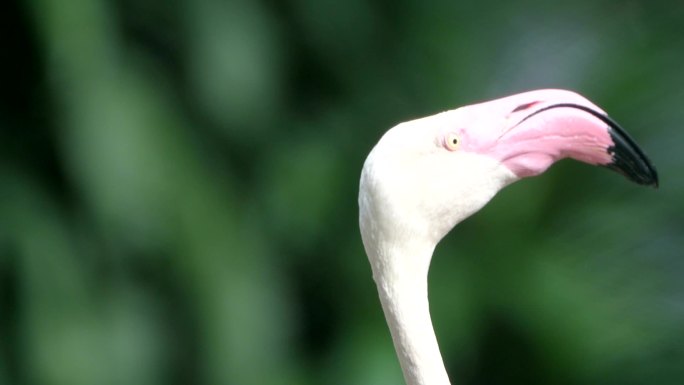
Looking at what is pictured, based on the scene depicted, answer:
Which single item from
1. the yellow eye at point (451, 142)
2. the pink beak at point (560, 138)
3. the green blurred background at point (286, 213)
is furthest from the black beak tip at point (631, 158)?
the green blurred background at point (286, 213)

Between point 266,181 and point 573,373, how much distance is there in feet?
1.69

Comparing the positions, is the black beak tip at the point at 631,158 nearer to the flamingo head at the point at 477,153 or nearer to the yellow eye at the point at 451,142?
the flamingo head at the point at 477,153

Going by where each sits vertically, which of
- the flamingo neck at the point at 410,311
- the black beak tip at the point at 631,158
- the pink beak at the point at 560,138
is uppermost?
the pink beak at the point at 560,138

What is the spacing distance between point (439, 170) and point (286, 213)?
3.03 ft

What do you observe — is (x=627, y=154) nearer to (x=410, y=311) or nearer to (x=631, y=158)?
(x=631, y=158)

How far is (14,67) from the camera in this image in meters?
1.65

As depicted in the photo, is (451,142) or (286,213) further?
(286,213)

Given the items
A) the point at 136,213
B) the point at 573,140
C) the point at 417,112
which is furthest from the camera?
the point at 417,112

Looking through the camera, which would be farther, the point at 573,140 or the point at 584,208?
the point at 584,208

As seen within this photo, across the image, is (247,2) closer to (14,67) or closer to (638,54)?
(14,67)

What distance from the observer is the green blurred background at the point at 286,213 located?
1617 mm

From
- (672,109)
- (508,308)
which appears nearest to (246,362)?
(508,308)

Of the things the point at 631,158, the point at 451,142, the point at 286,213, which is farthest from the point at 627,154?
the point at 286,213

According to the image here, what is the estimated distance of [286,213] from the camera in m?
1.68
